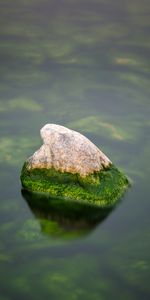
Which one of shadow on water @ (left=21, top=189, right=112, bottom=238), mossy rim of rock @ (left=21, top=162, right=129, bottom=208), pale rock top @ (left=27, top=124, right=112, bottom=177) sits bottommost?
shadow on water @ (left=21, top=189, right=112, bottom=238)

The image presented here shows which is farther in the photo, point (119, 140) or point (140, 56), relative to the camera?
point (140, 56)

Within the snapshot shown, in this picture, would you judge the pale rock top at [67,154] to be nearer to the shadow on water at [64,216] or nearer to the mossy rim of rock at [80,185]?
the mossy rim of rock at [80,185]

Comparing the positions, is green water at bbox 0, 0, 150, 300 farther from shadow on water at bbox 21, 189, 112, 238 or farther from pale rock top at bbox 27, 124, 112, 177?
pale rock top at bbox 27, 124, 112, 177

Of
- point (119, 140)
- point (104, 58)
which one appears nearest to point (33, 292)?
point (119, 140)

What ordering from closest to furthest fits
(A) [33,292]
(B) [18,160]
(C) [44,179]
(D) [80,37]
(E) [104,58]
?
1. (A) [33,292]
2. (C) [44,179]
3. (B) [18,160]
4. (E) [104,58]
5. (D) [80,37]

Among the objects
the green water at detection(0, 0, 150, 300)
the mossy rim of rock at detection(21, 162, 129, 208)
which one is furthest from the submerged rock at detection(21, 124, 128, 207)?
the green water at detection(0, 0, 150, 300)

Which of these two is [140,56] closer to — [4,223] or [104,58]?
[104,58]
